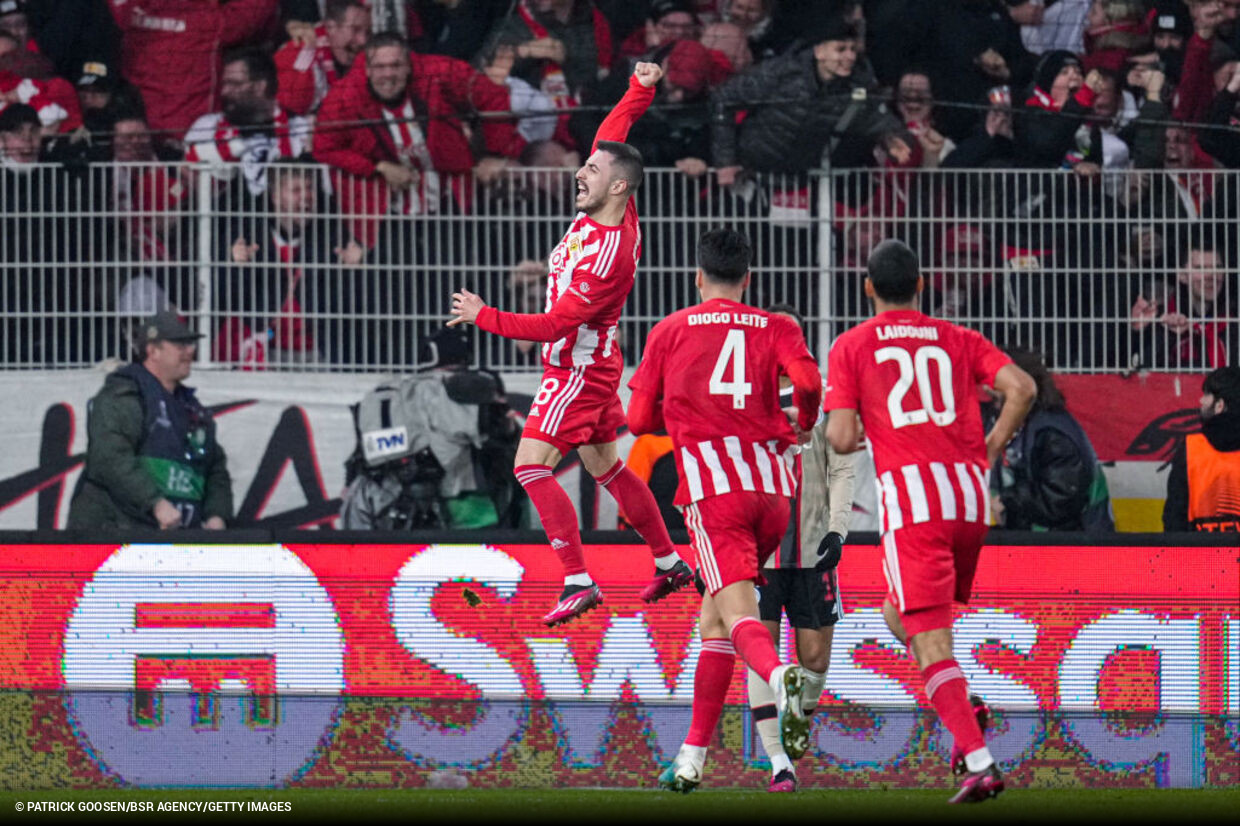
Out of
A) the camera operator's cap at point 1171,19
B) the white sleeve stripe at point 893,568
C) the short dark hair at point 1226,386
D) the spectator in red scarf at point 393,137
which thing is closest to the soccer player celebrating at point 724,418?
the white sleeve stripe at point 893,568

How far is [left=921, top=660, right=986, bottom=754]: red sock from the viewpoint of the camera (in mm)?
7266

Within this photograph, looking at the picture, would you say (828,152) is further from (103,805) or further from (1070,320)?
(103,805)

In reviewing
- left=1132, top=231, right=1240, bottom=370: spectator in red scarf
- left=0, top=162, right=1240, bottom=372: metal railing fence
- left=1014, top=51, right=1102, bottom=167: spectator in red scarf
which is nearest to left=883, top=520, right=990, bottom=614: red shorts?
left=0, top=162, right=1240, bottom=372: metal railing fence

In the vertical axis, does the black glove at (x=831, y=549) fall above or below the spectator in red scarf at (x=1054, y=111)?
below

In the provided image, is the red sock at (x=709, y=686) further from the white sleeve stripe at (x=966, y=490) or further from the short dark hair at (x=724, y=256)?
the short dark hair at (x=724, y=256)

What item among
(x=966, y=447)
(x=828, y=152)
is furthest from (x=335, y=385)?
(x=966, y=447)

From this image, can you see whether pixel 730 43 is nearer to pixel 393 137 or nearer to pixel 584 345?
pixel 393 137

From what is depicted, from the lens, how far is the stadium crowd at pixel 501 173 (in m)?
12.5

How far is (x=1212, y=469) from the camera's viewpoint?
11172mm

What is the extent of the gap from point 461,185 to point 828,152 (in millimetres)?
2466

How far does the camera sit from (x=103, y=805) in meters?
8.66

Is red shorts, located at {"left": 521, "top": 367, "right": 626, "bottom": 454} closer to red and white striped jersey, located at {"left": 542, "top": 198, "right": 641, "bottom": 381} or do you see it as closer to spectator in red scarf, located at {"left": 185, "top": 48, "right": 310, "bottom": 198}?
red and white striped jersey, located at {"left": 542, "top": 198, "right": 641, "bottom": 381}

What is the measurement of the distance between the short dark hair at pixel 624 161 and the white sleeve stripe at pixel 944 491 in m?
2.12

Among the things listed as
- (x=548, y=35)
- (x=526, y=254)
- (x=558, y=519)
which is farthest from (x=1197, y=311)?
(x=558, y=519)
